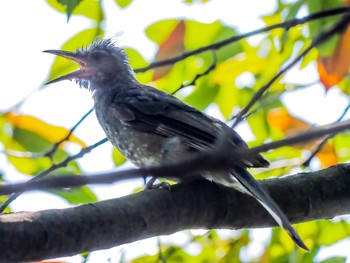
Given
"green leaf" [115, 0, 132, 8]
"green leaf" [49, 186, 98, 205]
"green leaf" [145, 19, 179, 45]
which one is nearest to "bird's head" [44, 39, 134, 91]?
"green leaf" [145, 19, 179, 45]

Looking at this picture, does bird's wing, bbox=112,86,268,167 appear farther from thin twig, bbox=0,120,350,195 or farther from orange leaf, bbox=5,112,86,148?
thin twig, bbox=0,120,350,195

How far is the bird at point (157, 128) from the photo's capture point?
3584 millimetres

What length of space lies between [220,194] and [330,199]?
1.91 ft

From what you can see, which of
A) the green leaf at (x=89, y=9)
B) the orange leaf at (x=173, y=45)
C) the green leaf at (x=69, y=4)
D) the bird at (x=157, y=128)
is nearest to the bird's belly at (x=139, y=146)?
the bird at (x=157, y=128)

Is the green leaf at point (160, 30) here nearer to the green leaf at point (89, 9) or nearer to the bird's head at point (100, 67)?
the green leaf at point (89, 9)

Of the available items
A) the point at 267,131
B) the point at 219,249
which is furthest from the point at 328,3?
the point at 219,249

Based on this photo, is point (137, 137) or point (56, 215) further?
point (137, 137)

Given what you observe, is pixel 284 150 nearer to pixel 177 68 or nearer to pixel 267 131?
pixel 267 131

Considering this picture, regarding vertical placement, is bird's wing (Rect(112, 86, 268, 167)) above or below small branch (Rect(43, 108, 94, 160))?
above

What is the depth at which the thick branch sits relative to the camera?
2.46 metres

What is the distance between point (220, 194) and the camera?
3398 mm

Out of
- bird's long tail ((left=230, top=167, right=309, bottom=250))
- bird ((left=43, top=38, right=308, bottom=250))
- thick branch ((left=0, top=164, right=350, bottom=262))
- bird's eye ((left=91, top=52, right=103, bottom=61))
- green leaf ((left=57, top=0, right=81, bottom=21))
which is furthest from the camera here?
bird's eye ((left=91, top=52, right=103, bottom=61))

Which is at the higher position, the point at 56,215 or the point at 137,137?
the point at 137,137

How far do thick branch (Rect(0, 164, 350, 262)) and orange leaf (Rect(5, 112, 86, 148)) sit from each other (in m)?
0.98
